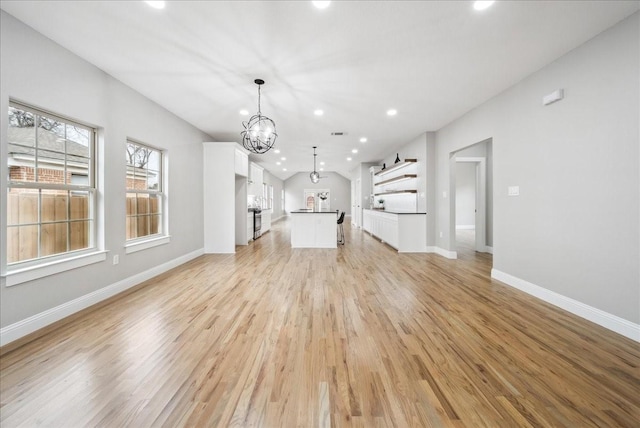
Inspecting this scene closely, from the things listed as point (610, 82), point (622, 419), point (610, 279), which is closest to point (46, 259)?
point (622, 419)

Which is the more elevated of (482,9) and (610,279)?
(482,9)

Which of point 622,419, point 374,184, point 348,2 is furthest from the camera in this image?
point 374,184

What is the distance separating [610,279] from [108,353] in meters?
4.41

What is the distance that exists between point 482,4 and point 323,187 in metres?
14.2

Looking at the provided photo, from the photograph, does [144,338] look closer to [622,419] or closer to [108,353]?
[108,353]

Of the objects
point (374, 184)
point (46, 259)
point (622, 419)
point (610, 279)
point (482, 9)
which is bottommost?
point (622, 419)

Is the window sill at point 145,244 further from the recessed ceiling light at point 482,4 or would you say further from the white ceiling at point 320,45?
the recessed ceiling light at point 482,4

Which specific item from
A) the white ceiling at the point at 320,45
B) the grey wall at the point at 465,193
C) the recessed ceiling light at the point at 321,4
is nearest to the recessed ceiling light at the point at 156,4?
the white ceiling at the point at 320,45

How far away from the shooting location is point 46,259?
8.65ft

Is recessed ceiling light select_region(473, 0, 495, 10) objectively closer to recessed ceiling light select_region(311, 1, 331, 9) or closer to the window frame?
recessed ceiling light select_region(311, 1, 331, 9)

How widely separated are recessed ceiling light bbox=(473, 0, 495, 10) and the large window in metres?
4.11

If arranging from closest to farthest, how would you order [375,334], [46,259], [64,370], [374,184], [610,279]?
[64,370] → [375,334] → [610,279] → [46,259] → [374,184]

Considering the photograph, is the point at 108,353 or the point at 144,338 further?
the point at 144,338

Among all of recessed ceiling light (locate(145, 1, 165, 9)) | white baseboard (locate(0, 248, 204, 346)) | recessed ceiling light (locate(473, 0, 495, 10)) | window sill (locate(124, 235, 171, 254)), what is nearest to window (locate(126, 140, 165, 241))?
window sill (locate(124, 235, 171, 254))
